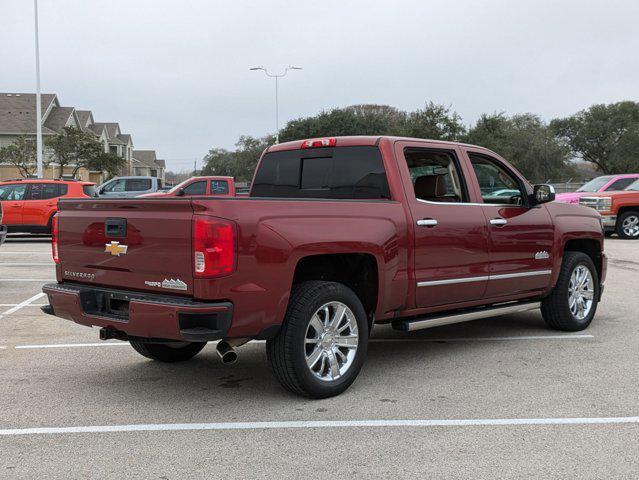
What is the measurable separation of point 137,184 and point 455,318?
2167cm

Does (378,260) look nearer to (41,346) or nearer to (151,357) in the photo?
(151,357)

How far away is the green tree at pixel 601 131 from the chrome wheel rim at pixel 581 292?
220ft

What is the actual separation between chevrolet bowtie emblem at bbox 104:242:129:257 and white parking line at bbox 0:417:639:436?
1.16 meters

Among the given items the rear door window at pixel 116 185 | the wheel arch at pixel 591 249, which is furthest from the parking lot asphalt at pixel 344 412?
the rear door window at pixel 116 185

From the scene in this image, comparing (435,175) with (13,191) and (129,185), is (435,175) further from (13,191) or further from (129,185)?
(129,185)

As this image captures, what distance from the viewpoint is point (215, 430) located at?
14.0 feet

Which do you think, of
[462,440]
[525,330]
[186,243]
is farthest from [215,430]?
[525,330]

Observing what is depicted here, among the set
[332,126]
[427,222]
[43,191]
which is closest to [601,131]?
[332,126]

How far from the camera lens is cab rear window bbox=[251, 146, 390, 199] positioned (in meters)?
5.67

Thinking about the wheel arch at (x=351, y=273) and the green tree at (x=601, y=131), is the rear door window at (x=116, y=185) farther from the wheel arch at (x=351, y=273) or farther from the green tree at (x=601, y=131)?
the green tree at (x=601, y=131)

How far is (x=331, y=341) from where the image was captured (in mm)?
4918

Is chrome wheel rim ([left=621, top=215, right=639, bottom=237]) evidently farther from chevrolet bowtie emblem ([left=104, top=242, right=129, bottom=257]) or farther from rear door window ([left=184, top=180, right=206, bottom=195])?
chevrolet bowtie emblem ([left=104, top=242, right=129, bottom=257])

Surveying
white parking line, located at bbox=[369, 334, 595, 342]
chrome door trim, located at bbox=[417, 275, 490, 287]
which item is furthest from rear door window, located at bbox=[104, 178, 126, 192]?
chrome door trim, located at bbox=[417, 275, 490, 287]

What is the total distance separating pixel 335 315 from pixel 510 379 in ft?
5.07
